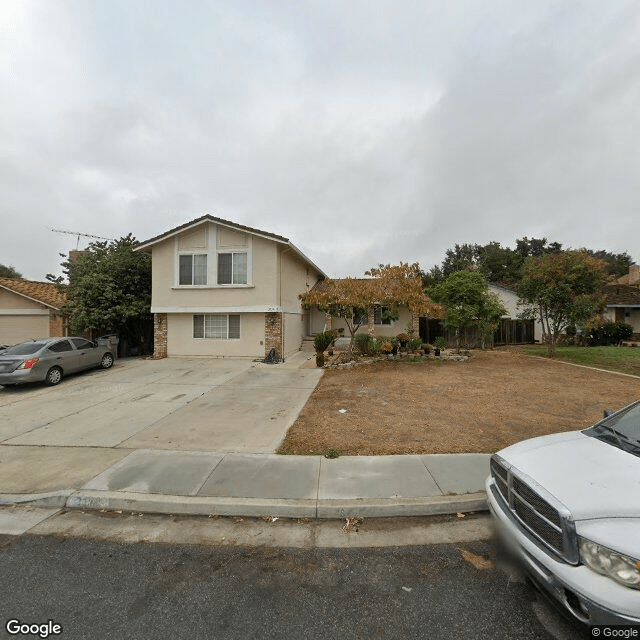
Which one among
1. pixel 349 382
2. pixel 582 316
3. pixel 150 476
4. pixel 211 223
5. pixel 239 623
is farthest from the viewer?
pixel 211 223

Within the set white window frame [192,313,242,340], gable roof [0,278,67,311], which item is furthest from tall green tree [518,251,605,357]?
gable roof [0,278,67,311]

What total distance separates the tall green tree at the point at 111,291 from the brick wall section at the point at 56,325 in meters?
1.67

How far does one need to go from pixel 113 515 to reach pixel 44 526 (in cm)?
64

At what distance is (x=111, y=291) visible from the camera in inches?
623

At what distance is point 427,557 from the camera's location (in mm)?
2916

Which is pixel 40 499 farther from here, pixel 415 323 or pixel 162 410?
pixel 415 323

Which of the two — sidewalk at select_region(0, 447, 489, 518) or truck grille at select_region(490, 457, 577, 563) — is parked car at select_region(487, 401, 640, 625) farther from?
sidewalk at select_region(0, 447, 489, 518)

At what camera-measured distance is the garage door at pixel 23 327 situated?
696 inches

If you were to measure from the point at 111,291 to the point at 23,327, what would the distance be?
656 centimetres

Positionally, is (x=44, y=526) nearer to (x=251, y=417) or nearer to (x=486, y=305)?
(x=251, y=417)

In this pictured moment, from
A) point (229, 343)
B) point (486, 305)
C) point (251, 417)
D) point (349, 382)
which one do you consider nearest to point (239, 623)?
point (251, 417)

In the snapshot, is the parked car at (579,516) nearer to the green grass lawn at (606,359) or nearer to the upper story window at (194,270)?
the green grass lawn at (606,359)

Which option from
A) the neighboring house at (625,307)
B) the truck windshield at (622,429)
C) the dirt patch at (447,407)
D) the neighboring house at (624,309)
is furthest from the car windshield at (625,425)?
the neighboring house at (624,309)

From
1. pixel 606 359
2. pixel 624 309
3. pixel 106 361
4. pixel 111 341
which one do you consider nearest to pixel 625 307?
pixel 624 309
